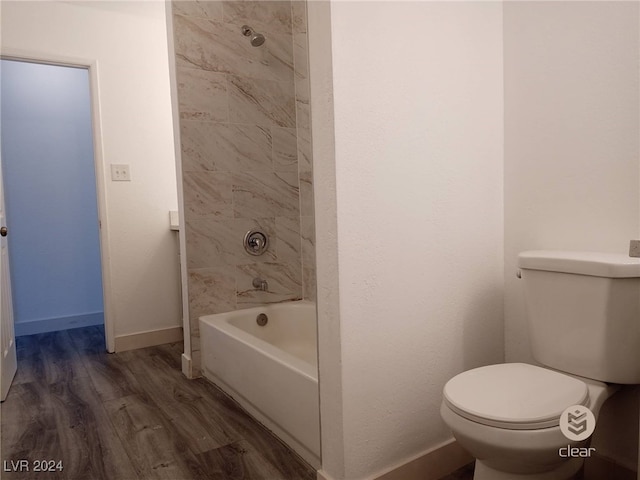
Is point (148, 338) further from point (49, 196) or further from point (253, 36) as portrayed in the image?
point (253, 36)

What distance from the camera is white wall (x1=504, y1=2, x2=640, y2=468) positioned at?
1.36m

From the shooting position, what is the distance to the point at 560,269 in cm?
136

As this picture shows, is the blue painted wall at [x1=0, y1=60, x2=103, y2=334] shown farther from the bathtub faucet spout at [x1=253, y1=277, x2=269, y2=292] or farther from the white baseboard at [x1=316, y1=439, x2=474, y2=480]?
the white baseboard at [x1=316, y1=439, x2=474, y2=480]

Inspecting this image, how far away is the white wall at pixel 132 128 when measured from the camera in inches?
113

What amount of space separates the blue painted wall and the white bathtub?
6.84 feet

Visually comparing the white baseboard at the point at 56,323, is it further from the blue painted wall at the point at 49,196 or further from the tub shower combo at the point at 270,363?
the tub shower combo at the point at 270,363

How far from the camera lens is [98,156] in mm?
2918

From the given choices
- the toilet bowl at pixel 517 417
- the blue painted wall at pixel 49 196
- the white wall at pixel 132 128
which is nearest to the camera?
the toilet bowl at pixel 517 417

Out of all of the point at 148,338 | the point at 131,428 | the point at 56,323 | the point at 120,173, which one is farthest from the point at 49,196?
the point at 131,428

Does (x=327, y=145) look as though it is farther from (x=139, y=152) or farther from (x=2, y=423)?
→ (x=139, y=152)

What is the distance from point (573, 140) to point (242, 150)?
1776mm

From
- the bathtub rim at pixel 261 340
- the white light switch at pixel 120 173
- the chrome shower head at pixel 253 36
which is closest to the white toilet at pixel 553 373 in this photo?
the bathtub rim at pixel 261 340

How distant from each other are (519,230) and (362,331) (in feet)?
2.59

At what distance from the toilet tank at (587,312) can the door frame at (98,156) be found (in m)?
2.62
